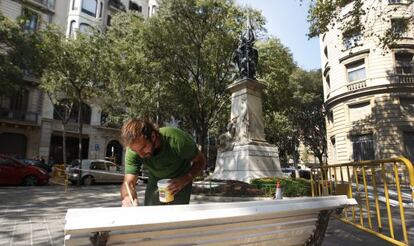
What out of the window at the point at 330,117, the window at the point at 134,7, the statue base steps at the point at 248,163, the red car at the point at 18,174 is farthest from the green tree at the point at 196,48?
the window at the point at 134,7

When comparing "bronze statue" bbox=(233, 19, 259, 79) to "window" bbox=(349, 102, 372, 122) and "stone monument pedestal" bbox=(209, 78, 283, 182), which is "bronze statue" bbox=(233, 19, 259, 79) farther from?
"window" bbox=(349, 102, 372, 122)

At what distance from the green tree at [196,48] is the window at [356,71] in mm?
13520

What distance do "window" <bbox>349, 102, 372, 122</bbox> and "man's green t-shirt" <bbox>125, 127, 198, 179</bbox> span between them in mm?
26841

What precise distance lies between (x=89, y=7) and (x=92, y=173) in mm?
20626

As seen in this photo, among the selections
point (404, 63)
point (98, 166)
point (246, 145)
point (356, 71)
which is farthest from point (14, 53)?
point (404, 63)

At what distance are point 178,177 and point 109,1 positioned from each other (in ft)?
121

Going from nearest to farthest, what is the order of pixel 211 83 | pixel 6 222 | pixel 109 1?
pixel 6 222 → pixel 211 83 → pixel 109 1

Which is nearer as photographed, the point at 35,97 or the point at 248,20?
the point at 248,20

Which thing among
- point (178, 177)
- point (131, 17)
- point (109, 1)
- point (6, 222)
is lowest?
point (6, 222)

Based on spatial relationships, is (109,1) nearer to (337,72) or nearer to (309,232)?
(337,72)

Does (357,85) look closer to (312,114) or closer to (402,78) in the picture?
(402,78)

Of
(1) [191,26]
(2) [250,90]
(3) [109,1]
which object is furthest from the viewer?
(3) [109,1]

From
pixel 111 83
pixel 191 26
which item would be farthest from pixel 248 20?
pixel 111 83

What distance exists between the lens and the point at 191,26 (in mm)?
17500
